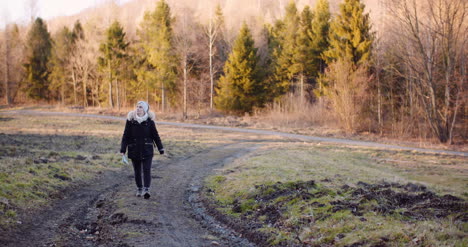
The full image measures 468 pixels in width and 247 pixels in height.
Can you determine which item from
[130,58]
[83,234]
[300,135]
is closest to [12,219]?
[83,234]

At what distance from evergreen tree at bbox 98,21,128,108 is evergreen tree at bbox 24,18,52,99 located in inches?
713

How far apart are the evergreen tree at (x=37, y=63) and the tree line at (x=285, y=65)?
0.54ft

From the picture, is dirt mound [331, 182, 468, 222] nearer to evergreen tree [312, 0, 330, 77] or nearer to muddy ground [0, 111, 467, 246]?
muddy ground [0, 111, 467, 246]

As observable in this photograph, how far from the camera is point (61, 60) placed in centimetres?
5450

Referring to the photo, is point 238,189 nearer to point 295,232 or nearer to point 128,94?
point 295,232

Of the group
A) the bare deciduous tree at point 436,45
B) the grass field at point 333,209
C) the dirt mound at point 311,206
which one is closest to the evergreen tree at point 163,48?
the bare deciduous tree at point 436,45

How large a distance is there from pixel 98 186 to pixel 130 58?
39.0 m

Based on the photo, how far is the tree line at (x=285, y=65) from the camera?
24.1 m

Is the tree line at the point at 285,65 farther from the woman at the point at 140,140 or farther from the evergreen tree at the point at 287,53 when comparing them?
the woman at the point at 140,140

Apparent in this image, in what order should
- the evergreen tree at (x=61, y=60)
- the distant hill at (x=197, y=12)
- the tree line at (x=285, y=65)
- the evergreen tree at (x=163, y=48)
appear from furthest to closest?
the evergreen tree at (x=61, y=60) < the distant hill at (x=197, y=12) < the evergreen tree at (x=163, y=48) < the tree line at (x=285, y=65)

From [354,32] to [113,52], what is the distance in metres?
29.4

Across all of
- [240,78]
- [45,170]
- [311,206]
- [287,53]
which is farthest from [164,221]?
[287,53]

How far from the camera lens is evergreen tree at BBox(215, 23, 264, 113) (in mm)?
38219

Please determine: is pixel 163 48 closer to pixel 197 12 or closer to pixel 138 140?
pixel 197 12
